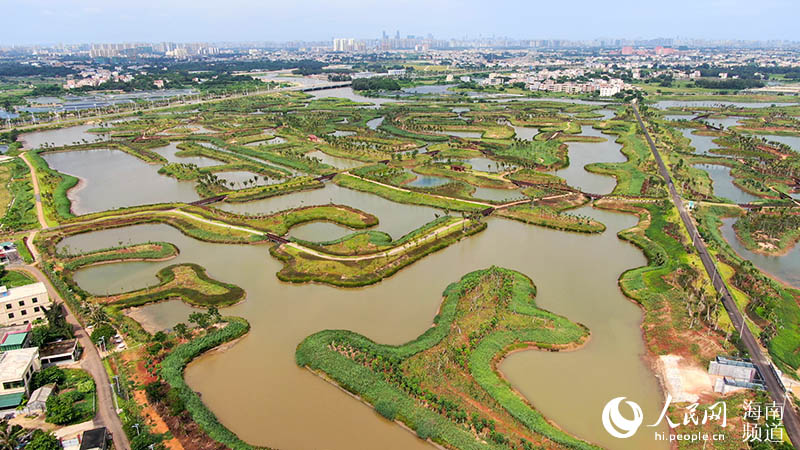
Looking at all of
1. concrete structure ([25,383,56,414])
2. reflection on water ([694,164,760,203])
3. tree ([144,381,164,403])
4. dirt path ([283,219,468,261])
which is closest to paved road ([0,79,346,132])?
dirt path ([283,219,468,261])

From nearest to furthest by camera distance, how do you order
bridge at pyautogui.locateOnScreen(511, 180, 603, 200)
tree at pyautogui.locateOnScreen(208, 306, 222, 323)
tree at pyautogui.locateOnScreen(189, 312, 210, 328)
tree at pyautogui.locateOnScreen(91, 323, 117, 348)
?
tree at pyautogui.locateOnScreen(91, 323, 117, 348)
tree at pyautogui.locateOnScreen(189, 312, 210, 328)
tree at pyautogui.locateOnScreen(208, 306, 222, 323)
bridge at pyautogui.locateOnScreen(511, 180, 603, 200)

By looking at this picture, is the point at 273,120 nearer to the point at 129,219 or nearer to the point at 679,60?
the point at 129,219

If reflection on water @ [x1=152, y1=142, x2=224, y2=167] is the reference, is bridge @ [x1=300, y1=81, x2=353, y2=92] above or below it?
above

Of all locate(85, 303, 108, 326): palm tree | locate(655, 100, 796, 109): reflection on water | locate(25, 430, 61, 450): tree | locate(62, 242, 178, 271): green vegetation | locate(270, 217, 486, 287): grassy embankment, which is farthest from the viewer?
locate(655, 100, 796, 109): reflection on water

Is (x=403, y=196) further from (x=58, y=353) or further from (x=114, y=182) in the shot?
(x=114, y=182)

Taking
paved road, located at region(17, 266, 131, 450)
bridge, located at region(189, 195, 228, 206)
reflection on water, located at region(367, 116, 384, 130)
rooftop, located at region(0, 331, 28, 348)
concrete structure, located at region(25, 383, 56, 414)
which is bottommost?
paved road, located at region(17, 266, 131, 450)

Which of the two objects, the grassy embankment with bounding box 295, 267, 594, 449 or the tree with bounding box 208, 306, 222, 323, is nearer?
the grassy embankment with bounding box 295, 267, 594, 449

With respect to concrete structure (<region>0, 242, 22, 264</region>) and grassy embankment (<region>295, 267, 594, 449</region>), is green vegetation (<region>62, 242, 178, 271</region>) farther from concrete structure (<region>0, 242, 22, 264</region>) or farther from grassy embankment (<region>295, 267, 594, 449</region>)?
grassy embankment (<region>295, 267, 594, 449</region>)
